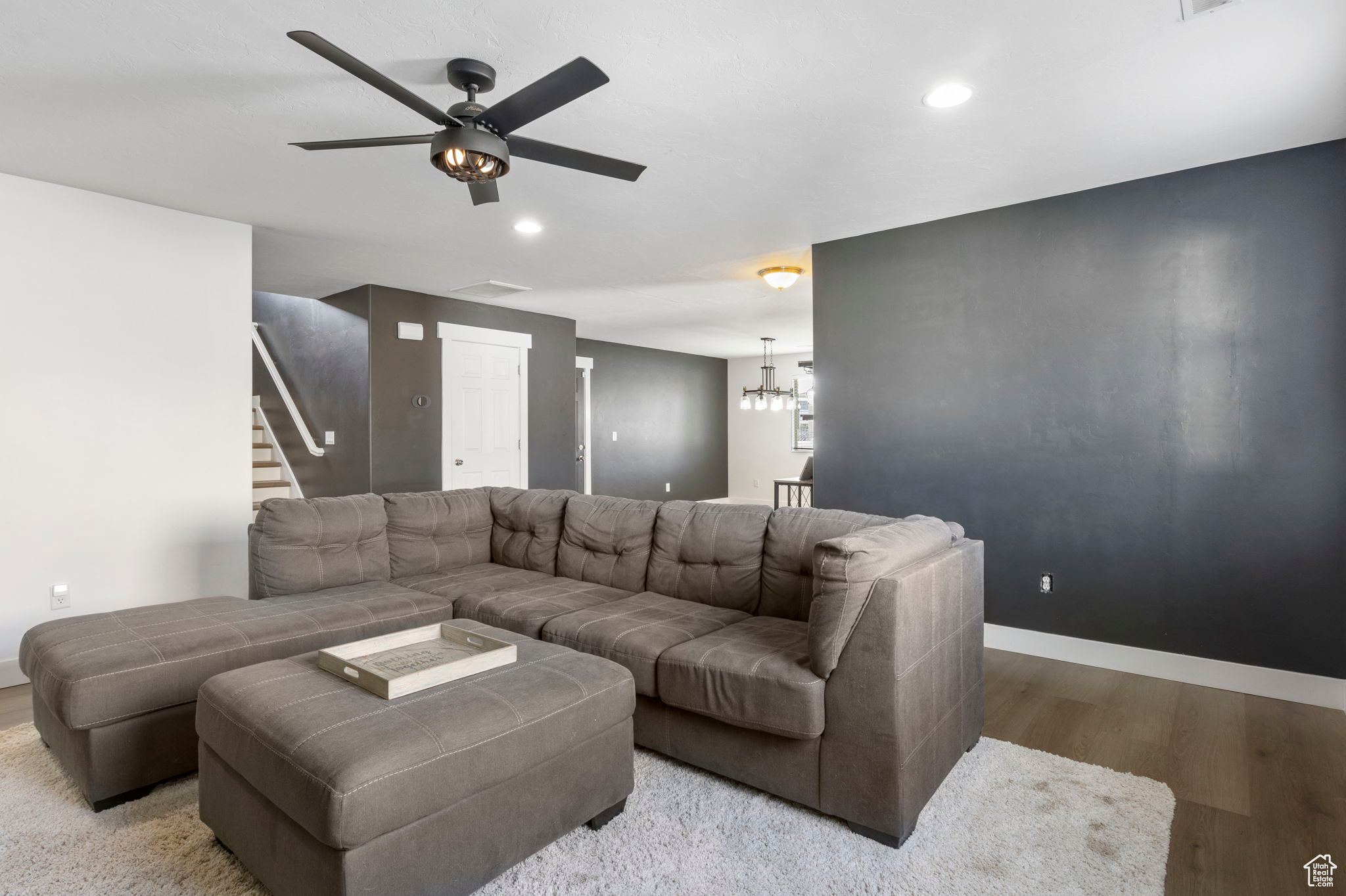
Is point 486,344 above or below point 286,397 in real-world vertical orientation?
above

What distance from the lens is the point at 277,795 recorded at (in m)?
1.53

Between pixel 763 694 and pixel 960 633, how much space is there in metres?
0.81

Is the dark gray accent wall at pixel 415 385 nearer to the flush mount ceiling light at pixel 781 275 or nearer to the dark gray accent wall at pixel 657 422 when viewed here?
the dark gray accent wall at pixel 657 422

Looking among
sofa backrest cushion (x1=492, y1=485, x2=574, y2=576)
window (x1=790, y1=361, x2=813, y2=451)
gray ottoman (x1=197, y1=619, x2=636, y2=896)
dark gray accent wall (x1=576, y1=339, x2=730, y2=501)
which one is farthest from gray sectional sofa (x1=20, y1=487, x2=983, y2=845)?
window (x1=790, y1=361, x2=813, y2=451)

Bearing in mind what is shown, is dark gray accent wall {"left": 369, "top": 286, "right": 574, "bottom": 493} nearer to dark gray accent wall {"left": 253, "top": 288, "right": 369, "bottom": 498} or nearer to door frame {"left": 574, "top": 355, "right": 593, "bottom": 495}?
dark gray accent wall {"left": 253, "top": 288, "right": 369, "bottom": 498}

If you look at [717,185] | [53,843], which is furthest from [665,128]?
[53,843]

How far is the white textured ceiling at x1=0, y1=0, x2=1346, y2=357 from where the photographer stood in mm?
2121

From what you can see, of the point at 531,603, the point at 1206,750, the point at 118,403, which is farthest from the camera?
the point at 118,403

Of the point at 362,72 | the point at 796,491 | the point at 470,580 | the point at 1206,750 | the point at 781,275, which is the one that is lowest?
the point at 1206,750

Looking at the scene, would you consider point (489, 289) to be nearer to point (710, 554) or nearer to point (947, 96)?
point (710, 554)

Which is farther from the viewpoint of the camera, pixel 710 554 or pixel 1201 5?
pixel 710 554

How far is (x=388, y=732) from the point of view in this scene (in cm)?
155

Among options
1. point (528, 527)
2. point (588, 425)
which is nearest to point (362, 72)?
point (528, 527)

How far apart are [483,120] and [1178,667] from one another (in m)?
3.95
